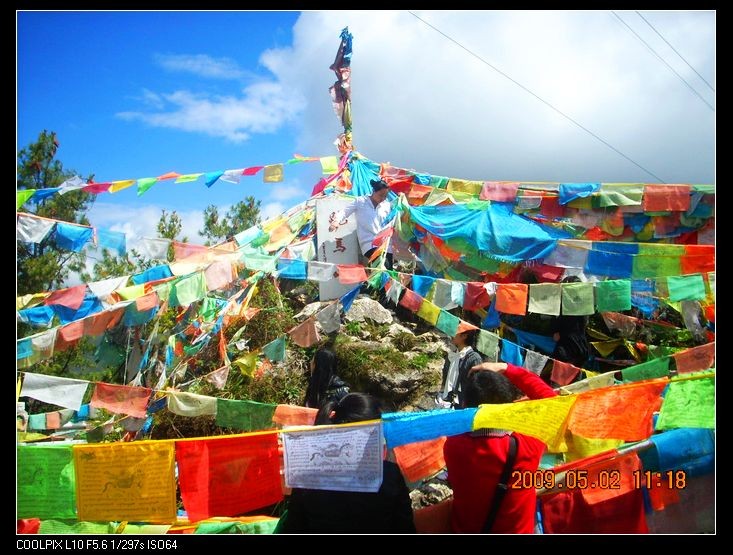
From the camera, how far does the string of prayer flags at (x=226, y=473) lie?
12.4ft

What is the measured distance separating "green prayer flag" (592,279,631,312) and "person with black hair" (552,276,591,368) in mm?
1104

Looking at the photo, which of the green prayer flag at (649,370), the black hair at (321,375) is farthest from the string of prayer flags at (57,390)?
the green prayer flag at (649,370)

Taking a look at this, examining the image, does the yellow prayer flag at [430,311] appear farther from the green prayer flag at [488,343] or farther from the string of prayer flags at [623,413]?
the string of prayer flags at [623,413]

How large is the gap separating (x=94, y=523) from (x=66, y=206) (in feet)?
34.2

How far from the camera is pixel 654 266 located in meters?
7.19

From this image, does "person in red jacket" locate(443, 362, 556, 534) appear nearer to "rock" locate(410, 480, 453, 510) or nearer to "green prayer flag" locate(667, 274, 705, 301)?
"rock" locate(410, 480, 453, 510)

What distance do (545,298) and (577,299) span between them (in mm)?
434

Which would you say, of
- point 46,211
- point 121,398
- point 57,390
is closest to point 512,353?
point 121,398

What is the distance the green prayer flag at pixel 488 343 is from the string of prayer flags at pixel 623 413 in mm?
3594

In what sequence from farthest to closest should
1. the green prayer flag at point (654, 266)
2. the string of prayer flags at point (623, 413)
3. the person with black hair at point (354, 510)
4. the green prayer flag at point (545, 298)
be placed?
the green prayer flag at point (545, 298), the green prayer flag at point (654, 266), the string of prayer flags at point (623, 413), the person with black hair at point (354, 510)

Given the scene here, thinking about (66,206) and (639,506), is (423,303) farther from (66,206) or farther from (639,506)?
(66,206)

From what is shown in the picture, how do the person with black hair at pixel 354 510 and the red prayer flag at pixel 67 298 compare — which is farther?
the red prayer flag at pixel 67 298

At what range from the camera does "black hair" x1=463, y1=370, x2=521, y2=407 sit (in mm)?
3164

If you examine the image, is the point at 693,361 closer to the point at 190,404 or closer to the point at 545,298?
the point at 545,298
